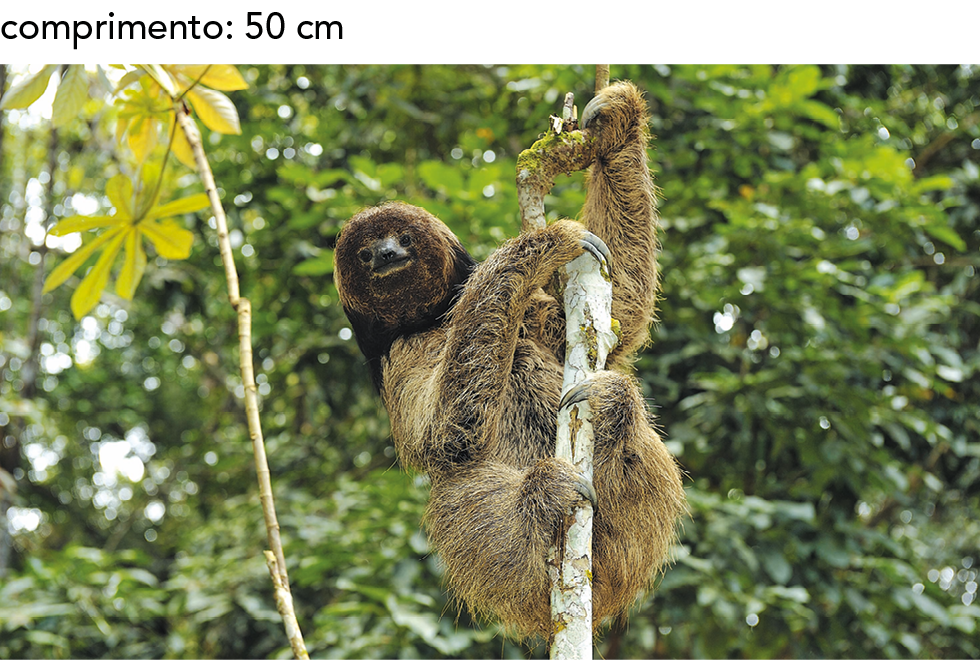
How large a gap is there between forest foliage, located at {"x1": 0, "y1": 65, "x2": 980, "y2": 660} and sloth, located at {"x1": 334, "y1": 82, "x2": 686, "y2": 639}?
115 cm

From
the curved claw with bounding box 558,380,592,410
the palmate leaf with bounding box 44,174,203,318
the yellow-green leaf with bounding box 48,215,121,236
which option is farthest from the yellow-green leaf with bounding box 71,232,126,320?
the curved claw with bounding box 558,380,592,410

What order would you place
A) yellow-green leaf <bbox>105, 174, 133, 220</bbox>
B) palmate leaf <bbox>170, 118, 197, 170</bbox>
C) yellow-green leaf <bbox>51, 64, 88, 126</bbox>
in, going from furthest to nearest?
palmate leaf <bbox>170, 118, 197, 170</bbox> → yellow-green leaf <bbox>105, 174, 133, 220</bbox> → yellow-green leaf <bbox>51, 64, 88, 126</bbox>

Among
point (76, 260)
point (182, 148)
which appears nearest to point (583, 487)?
point (76, 260)

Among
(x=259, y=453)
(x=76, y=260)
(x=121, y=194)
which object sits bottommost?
(x=259, y=453)

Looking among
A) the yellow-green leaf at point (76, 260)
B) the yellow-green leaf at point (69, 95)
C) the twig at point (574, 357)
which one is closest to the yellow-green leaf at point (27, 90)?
the yellow-green leaf at point (69, 95)

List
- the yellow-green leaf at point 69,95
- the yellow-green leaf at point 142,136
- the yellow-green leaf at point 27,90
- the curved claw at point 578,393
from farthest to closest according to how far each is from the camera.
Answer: the yellow-green leaf at point 142,136 < the yellow-green leaf at point 69,95 < the yellow-green leaf at point 27,90 < the curved claw at point 578,393

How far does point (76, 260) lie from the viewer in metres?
4.08

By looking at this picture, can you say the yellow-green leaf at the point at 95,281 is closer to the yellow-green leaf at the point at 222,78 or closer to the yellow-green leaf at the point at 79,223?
the yellow-green leaf at the point at 79,223

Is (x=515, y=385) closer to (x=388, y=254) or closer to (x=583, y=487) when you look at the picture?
(x=388, y=254)

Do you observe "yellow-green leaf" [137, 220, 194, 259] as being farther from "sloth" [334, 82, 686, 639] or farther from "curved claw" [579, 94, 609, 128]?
"curved claw" [579, 94, 609, 128]

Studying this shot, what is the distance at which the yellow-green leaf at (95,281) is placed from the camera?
13.0ft

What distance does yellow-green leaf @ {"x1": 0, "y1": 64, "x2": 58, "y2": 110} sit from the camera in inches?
135

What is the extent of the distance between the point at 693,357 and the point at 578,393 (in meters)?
4.68

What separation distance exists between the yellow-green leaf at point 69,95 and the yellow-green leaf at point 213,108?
2.10 ft
